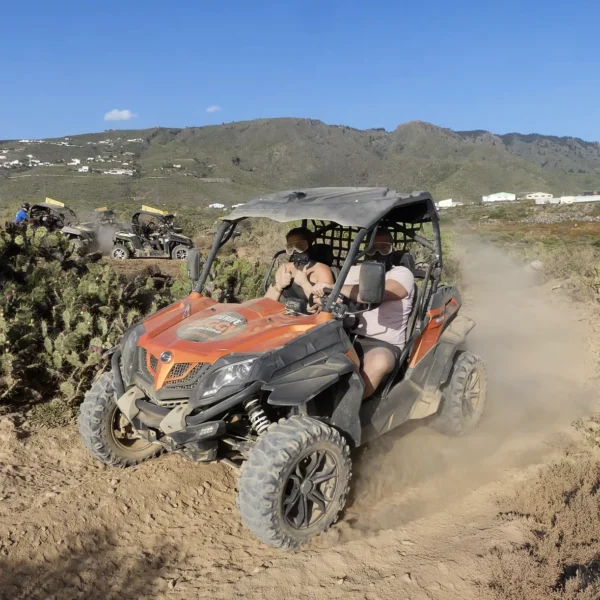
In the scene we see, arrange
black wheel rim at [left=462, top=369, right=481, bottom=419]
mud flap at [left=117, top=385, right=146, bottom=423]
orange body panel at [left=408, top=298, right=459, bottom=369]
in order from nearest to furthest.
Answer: mud flap at [left=117, top=385, right=146, bottom=423]
orange body panel at [left=408, top=298, right=459, bottom=369]
black wheel rim at [left=462, top=369, right=481, bottom=419]

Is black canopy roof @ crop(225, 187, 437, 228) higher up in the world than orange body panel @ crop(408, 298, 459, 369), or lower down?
higher up

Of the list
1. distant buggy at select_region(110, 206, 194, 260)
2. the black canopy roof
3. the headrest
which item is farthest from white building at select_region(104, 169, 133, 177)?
the black canopy roof

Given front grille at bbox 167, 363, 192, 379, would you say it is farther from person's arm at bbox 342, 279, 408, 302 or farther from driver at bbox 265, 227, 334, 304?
person's arm at bbox 342, 279, 408, 302

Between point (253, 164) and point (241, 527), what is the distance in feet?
312

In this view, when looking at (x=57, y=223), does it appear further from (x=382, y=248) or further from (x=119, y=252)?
(x=382, y=248)

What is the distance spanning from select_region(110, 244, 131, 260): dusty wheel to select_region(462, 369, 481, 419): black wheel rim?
1242cm

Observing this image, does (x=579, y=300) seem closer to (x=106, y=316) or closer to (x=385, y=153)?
(x=106, y=316)

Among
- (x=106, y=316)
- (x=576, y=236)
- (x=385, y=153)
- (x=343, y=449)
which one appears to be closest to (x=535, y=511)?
(x=343, y=449)

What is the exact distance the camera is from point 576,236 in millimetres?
29891

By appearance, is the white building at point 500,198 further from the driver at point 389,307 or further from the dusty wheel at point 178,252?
A: the driver at point 389,307

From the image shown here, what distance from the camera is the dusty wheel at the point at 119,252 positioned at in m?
15.8

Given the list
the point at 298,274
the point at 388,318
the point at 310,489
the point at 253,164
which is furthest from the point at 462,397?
the point at 253,164

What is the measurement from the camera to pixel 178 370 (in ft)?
11.5

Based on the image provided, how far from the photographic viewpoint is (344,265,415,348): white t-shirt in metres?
4.50
